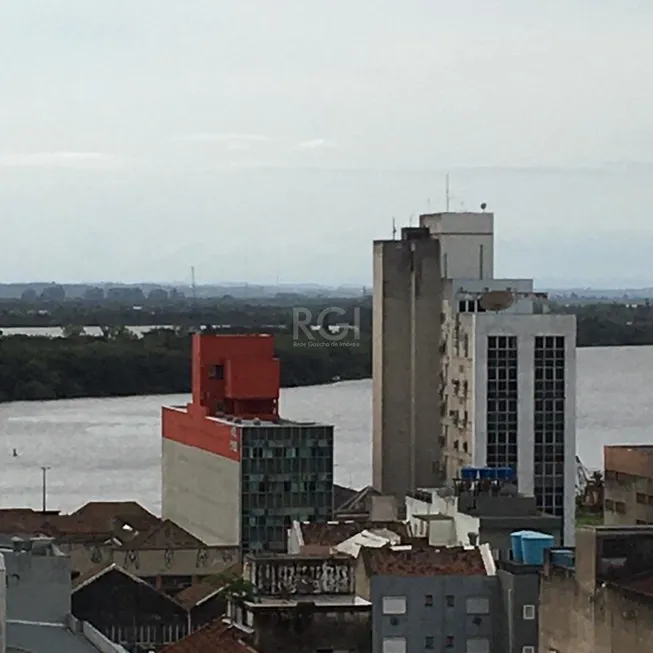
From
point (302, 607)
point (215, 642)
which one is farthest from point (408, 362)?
point (302, 607)

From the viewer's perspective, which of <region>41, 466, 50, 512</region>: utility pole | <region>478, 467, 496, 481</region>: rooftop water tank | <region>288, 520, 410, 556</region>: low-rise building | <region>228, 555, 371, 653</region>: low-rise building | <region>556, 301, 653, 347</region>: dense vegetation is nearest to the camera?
<region>228, 555, 371, 653</region>: low-rise building

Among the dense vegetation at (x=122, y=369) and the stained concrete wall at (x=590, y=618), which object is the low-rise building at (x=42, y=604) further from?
the dense vegetation at (x=122, y=369)

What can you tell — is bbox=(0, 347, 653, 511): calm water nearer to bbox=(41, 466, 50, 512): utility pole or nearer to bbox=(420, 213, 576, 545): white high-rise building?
bbox=(41, 466, 50, 512): utility pole

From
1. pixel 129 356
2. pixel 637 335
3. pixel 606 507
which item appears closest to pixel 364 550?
pixel 606 507

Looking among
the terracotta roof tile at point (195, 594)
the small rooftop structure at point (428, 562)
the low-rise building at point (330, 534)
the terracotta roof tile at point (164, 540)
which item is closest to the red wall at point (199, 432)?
the terracotta roof tile at point (164, 540)

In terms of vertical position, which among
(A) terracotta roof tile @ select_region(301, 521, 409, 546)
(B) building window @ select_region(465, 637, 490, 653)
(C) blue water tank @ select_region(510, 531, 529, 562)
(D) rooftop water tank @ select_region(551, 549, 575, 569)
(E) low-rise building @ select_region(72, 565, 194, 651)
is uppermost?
(D) rooftop water tank @ select_region(551, 549, 575, 569)

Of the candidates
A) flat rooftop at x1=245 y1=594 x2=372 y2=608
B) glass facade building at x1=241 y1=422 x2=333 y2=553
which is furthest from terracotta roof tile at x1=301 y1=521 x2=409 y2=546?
glass facade building at x1=241 y1=422 x2=333 y2=553

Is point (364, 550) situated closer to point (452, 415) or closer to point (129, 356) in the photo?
point (452, 415)

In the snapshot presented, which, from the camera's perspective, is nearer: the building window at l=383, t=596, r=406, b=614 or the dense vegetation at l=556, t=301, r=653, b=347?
the building window at l=383, t=596, r=406, b=614
